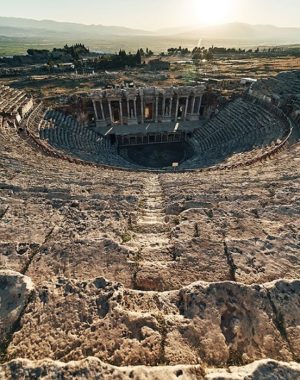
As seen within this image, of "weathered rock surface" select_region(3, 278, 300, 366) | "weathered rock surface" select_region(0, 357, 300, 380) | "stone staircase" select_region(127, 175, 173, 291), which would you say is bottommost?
"stone staircase" select_region(127, 175, 173, 291)

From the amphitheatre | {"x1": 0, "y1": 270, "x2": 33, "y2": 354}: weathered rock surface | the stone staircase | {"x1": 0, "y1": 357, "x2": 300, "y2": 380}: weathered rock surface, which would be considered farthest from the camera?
the stone staircase

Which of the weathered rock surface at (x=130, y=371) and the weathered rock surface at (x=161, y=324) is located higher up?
the weathered rock surface at (x=130, y=371)

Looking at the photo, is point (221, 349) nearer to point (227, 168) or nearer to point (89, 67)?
point (227, 168)

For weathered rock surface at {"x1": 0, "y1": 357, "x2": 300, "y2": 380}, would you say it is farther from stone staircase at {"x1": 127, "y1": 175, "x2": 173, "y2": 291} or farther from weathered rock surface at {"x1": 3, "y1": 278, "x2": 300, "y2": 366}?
stone staircase at {"x1": 127, "y1": 175, "x2": 173, "y2": 291}

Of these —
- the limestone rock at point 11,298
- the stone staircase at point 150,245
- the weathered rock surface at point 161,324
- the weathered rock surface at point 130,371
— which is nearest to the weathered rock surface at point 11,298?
the limestone rock at point 11,298

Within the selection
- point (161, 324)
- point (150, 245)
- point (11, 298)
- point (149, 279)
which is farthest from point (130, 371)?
point (150, 245)

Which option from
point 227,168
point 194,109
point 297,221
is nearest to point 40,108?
point 194,109

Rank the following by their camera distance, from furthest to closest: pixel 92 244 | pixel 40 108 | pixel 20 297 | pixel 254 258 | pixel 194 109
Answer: pixel 194 109 < pixel 40 108 < pixel 92 244 < pixel 254 258 < pixel 20 297

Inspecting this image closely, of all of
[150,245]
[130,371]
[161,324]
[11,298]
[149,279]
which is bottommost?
[150,245]

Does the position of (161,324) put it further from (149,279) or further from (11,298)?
(11,298)

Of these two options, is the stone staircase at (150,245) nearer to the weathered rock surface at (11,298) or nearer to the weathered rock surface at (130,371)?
the weathered rock surface at (130,371)

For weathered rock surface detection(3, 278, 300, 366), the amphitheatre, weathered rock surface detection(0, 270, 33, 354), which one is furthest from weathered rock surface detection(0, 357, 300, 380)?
weathered rock surface detection(0, 270, 33, 354)
